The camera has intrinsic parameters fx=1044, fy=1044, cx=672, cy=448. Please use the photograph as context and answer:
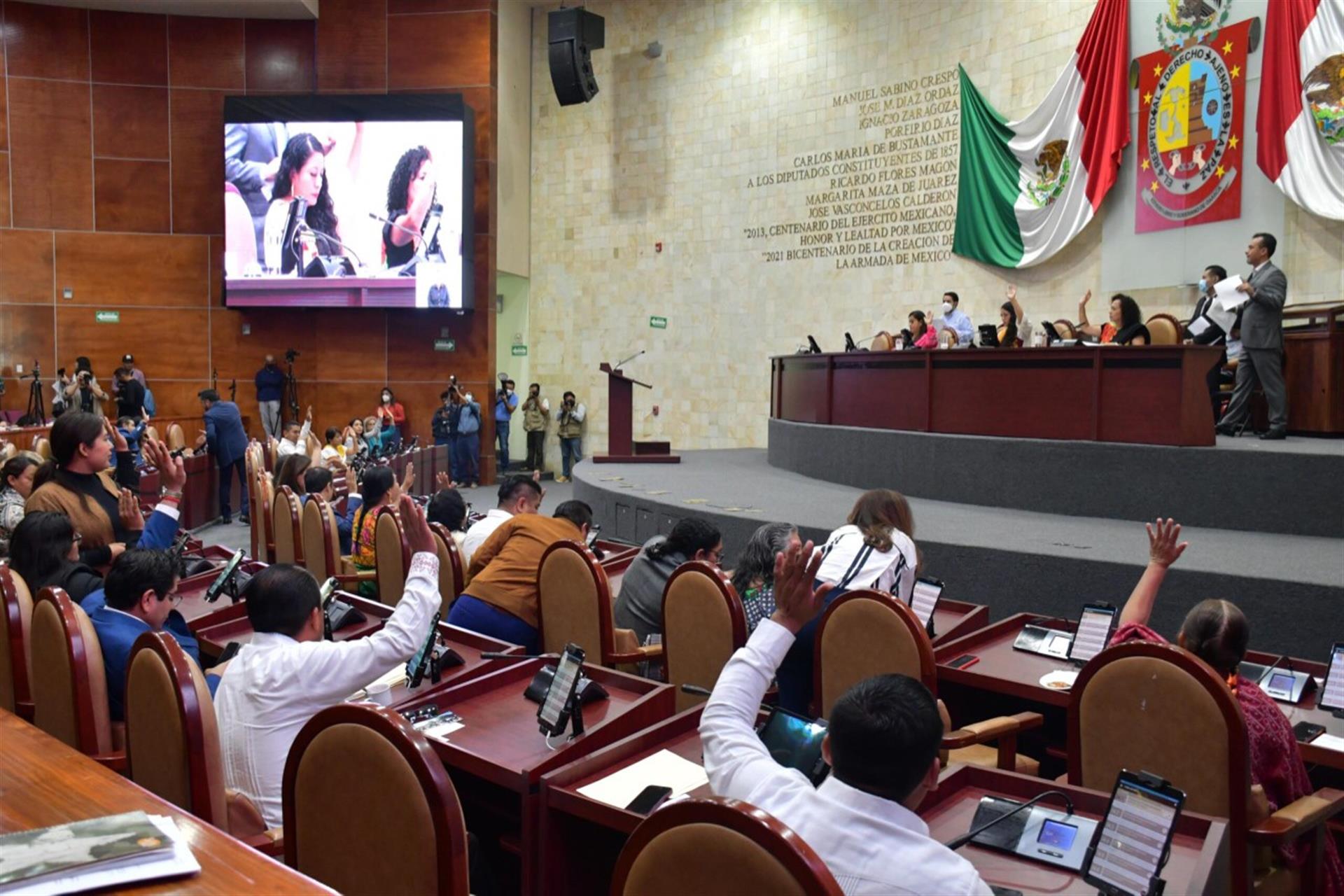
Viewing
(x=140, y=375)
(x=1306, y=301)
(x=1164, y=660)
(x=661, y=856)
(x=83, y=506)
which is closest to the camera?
(x=661, y=856)

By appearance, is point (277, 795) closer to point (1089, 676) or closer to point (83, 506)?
point (1089, 676)

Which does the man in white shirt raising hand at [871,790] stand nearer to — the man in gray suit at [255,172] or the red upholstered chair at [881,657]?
the red upholstered chair at [881,657]

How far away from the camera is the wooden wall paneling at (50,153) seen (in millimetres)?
13891

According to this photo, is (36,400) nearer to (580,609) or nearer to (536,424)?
(536,424)

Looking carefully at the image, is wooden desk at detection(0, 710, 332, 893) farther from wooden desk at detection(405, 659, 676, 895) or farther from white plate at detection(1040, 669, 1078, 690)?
white plate at detection(1040, 669, 1078, 690)

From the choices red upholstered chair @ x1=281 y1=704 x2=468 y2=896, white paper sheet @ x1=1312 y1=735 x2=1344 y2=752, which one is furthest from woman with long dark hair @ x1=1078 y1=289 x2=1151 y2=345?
red upholstered chair @ x1=281 y1=704 x2=468 y2=896

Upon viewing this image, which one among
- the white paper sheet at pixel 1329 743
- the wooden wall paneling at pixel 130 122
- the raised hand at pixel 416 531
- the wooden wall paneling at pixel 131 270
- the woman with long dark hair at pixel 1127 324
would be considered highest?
the wooden wall paneling at pixel 130 122

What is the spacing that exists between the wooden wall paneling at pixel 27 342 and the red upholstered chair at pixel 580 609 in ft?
42.8

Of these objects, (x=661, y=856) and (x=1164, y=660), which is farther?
(x=1164, y=660)

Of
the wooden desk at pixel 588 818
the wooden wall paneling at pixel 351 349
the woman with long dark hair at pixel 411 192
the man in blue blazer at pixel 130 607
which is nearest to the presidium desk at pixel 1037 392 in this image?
the wooden desk at pixel 588 818

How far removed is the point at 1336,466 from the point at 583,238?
439 inches

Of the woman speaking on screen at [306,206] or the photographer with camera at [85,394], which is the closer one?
the photographer with camera at [85,394]

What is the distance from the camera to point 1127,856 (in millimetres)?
1677

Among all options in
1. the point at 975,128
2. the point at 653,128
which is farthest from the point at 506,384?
the point at 975,128
